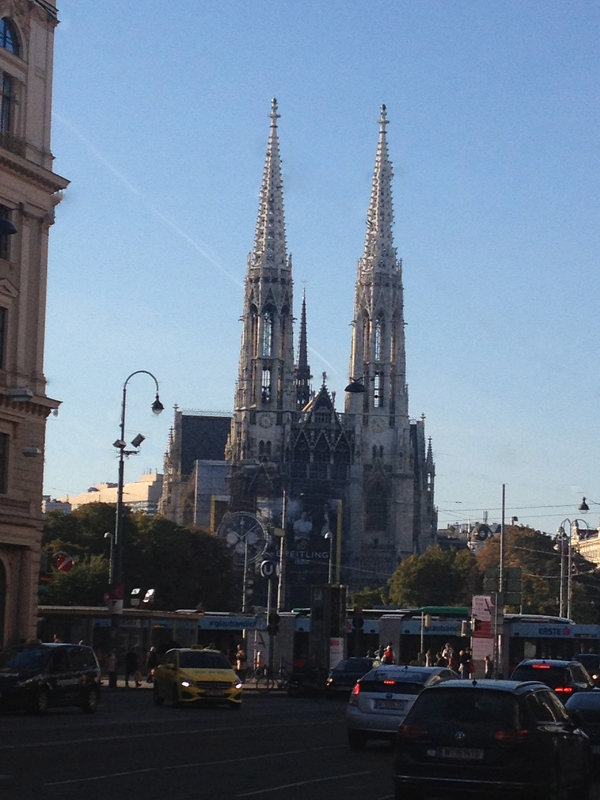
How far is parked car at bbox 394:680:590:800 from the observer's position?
51.9ft

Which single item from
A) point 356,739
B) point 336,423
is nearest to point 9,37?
point 356,739

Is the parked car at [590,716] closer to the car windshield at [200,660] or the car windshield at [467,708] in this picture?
the car windshield at [467,708]

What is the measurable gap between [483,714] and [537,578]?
123067 millimetres

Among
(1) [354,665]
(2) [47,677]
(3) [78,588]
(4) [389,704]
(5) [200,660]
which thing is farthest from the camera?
(3) [78,588]

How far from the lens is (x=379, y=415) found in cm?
16925

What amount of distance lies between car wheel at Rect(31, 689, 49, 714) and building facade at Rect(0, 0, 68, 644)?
1358 centimetres

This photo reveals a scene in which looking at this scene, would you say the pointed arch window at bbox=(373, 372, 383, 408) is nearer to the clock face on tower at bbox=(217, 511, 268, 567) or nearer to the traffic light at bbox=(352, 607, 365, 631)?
the clock face on tower at bbox=(217, 511, 268, 567)

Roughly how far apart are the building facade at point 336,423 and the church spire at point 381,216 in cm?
10

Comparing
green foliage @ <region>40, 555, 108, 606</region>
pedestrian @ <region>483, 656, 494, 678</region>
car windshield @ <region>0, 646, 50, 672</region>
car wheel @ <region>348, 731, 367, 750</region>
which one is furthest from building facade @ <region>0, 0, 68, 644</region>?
green foliage @ <region>40, 555, 108, 606</region>

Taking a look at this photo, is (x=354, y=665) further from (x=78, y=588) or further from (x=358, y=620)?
(x=78, y=588)

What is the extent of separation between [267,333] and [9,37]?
375ft

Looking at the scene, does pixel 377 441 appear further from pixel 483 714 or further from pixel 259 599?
pixel 483 714

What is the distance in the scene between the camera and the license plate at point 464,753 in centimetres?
1586

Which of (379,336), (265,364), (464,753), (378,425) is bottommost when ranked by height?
(464,753)
